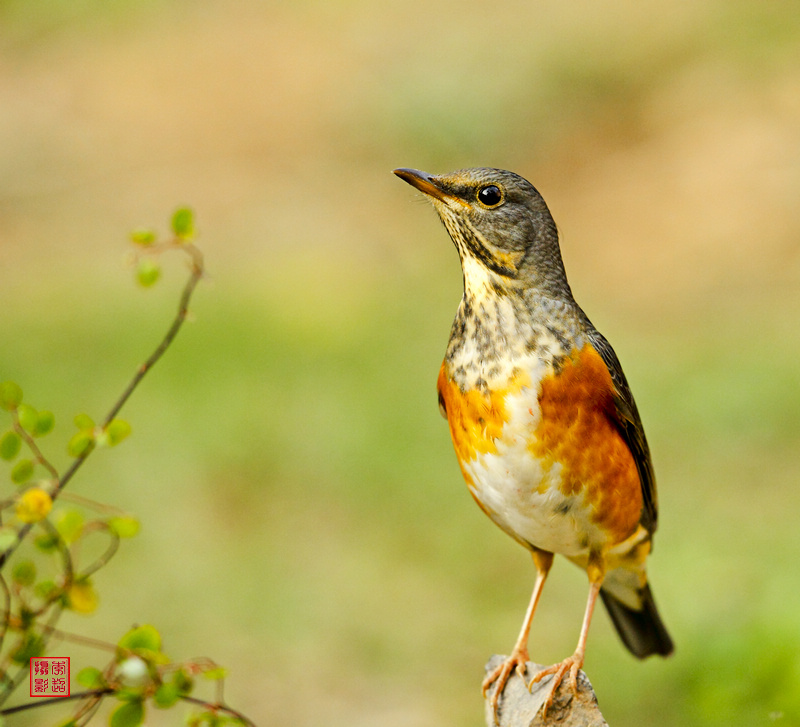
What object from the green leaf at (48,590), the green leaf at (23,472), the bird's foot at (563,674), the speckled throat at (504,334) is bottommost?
the green leaf at (48,590)

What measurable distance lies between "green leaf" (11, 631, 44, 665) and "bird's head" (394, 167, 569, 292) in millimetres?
1987

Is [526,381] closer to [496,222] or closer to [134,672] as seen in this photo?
[496,222]

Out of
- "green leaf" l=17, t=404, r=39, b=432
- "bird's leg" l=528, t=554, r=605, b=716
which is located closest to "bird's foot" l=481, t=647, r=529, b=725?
"bird's leg" l=528, t=554, r=605, b=716

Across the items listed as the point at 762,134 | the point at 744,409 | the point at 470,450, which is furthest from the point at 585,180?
the point at 470,450

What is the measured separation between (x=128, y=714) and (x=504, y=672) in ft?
6.71

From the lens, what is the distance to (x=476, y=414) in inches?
145

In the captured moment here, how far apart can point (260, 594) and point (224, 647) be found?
1.90ft

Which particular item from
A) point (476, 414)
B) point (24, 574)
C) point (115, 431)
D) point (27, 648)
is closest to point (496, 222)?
point (476, 414)

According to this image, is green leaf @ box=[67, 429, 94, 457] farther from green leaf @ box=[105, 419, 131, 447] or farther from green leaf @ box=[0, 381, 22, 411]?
green leaf @ box=[0, 381, 22, 411]

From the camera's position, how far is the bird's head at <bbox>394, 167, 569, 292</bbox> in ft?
12.1

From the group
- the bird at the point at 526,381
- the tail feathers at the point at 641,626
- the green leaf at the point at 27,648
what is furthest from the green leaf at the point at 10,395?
the tail feathers at the point at 641,626

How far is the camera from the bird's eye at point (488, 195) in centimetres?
370

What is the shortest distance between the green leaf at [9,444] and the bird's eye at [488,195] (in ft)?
6.27

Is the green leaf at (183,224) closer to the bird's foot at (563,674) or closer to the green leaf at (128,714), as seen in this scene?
the green leaf at (128,714)
